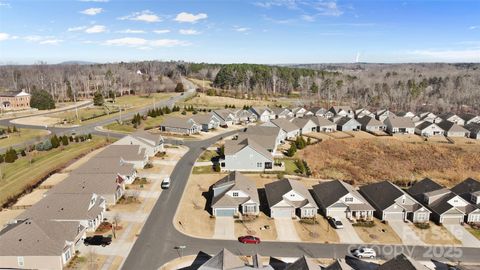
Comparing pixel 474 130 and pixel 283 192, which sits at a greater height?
pixel 474 130

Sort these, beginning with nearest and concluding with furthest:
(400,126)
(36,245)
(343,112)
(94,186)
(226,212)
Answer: (36,245)
(226,212)
(94,186)
(400,126)
(343,112)

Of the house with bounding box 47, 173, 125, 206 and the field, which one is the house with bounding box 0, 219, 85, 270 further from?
the field

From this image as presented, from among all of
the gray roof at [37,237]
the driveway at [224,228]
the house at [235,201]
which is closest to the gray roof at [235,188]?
the house at [235,201]

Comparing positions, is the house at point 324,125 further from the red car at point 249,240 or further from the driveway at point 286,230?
the red car at point 249,240

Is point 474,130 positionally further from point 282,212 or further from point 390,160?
point 282,212

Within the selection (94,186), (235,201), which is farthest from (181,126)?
(235,201)

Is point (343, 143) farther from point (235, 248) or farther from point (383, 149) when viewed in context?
point (235, 248)

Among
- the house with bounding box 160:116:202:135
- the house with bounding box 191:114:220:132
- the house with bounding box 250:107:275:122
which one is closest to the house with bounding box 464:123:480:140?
the house with bounding box 250:107:275:122
